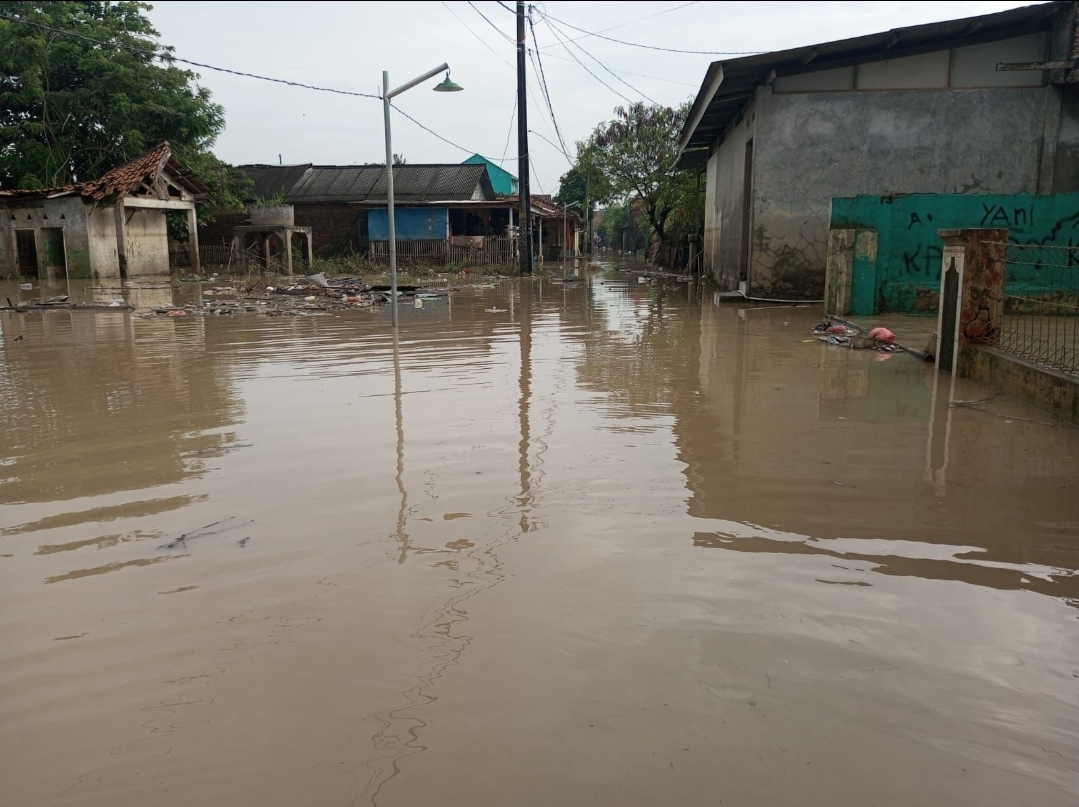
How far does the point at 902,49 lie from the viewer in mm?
Result: 14805

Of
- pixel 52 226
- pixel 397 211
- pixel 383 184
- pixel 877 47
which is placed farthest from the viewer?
pixel 383 184

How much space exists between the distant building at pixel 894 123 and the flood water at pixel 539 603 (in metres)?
9.43

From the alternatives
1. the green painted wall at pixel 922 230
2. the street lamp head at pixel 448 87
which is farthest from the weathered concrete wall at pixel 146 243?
the green painted wall at pixel 922 230

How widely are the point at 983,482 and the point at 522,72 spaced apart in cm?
2299

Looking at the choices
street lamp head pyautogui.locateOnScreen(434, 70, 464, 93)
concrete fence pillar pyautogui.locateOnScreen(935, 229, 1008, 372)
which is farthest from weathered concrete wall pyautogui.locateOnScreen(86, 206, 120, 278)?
concrete fence pillar pyautogui.locateOnScreen(935, 229, 1008, 372)

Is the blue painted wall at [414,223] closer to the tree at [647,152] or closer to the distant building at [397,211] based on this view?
the distant building at [397,211]

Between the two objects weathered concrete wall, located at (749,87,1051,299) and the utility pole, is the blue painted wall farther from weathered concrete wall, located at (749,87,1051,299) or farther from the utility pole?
weathered concrete wall, located at (749,87,1051,299)

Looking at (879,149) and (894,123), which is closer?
(894,123)

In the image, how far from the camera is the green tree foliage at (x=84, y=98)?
87.6 ft

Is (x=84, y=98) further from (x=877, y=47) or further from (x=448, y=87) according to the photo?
(x=877, y=47)

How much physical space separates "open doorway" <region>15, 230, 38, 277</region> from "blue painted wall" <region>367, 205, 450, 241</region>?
41.2 ft

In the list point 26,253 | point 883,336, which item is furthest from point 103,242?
point 883,336

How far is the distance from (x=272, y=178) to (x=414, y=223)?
337 inches

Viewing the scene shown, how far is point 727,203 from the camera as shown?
20.4 metres
